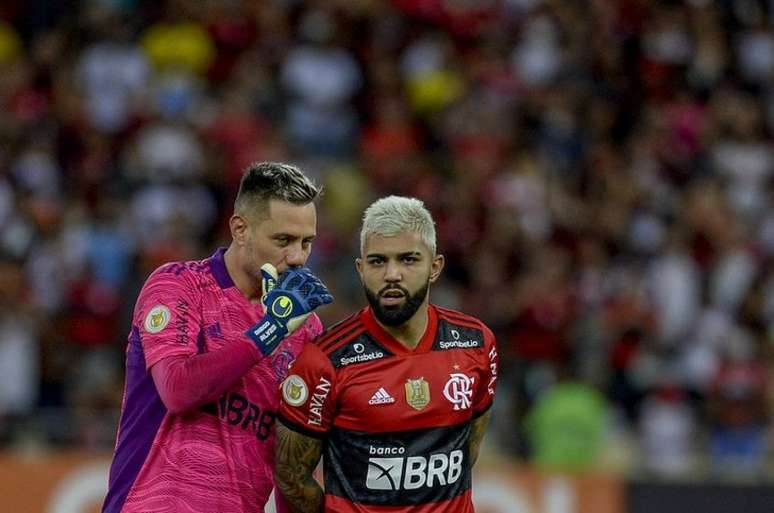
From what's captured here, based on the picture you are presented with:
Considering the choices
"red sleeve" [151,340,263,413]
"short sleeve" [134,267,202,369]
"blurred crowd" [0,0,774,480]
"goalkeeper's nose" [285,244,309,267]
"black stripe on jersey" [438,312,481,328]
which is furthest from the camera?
"blurred crowd" [0,0,774,480]

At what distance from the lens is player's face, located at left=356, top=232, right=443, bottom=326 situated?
574 cm

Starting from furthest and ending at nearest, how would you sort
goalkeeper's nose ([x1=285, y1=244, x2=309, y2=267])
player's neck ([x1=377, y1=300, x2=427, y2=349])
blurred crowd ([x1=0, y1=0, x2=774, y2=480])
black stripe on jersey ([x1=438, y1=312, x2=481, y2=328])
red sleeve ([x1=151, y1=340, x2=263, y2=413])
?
blurred crowd ([x1=0, y1=0, x2=774, y2=480]) → black stripe on jersey ([x1=438, y1=312, x2=481, y2=328]) → player's neck ([x1=377, y1=300, x2=427, y2=349]) → goalkeeper's nose ([x1=285, y1=244, x2=309, y2=267]) → red sleeve ([x1=151, y1=340, x2=263, y2=413])

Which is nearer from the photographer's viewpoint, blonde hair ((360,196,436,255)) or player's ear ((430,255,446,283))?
blonde hair ((360,196,436,255))

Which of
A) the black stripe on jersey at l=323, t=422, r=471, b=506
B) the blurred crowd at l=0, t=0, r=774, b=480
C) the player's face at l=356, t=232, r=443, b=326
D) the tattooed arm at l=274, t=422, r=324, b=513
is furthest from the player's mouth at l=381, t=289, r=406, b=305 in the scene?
the blurred crowd at l=0, t=0, r=774, b=480

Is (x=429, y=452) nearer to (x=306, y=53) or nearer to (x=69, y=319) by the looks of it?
(x=69, y=319)

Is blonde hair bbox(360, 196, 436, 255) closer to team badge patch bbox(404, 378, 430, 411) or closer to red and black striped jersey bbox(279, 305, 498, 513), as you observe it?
red and black striped jersey bbox(279, 305, 498, 513)

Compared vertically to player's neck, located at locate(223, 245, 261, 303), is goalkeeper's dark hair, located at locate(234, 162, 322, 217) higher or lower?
higher

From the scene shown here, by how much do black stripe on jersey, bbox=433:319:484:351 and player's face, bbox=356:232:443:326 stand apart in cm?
24

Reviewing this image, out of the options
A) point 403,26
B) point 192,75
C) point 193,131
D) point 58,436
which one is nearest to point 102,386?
point 58,436

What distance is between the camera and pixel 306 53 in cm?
1558

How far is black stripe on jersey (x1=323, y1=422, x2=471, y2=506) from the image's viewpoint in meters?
5.76

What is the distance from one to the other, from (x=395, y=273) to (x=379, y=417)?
21.6 inches

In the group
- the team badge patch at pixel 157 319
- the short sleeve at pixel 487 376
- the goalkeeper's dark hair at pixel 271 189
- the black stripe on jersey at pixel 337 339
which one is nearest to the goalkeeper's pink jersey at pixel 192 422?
the team badge patch at pixel 157 319

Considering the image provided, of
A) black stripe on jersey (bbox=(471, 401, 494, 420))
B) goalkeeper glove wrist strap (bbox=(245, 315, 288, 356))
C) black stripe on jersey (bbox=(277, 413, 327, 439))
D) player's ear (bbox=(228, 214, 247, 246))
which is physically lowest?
black stripe on jersey (bbox=(277, 413, 327, 439))
